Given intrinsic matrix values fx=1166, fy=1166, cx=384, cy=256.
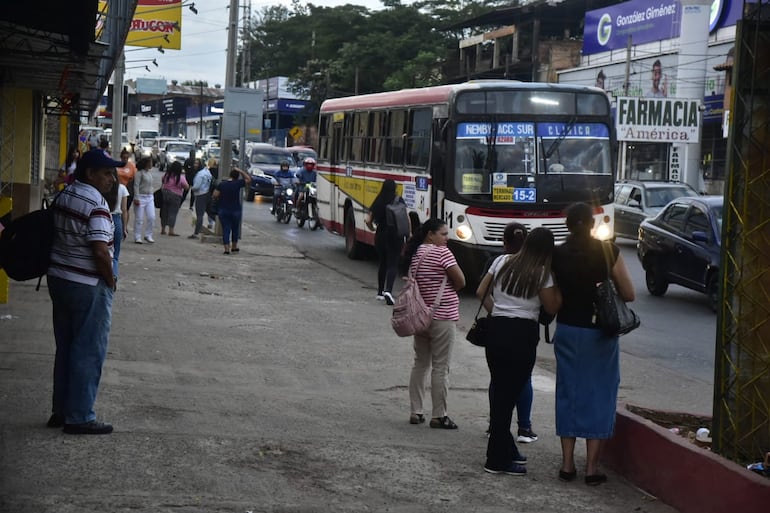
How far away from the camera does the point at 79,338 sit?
24.5 feet

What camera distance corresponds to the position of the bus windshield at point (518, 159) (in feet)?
57.4

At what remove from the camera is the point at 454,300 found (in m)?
8.80

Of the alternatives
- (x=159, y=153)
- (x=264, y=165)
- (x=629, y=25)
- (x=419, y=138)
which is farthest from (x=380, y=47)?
(x=419, y=138)

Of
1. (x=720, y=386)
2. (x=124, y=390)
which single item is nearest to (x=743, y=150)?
(x=720, y=386)

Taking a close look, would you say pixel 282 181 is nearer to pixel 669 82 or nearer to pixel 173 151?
pixel 669 82

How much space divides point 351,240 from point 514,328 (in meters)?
16.0

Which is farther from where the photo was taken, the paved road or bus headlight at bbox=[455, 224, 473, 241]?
bus headlight at bbox=[455, 224, 473, 241]

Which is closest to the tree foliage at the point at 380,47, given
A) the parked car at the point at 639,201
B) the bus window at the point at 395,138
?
the parked car at the point at 639,201

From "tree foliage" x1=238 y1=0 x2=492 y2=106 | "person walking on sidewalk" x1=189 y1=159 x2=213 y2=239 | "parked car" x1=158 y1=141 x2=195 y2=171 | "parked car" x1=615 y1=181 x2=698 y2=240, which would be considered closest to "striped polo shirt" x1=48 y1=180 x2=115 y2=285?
"person walking on sidewalk" x1=189 y1=159 x2=213 y2=239

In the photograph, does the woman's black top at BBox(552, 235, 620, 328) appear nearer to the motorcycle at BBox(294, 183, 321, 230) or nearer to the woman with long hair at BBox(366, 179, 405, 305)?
the woman with long hair at BBox(366, 179, 405, 305)

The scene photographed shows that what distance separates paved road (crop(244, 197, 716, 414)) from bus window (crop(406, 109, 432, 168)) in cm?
220

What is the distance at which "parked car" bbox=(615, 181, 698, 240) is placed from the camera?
86.8 ft

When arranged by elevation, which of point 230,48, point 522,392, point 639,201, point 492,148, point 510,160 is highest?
point 230,48

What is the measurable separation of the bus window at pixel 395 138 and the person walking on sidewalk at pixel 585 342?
13145 mm
